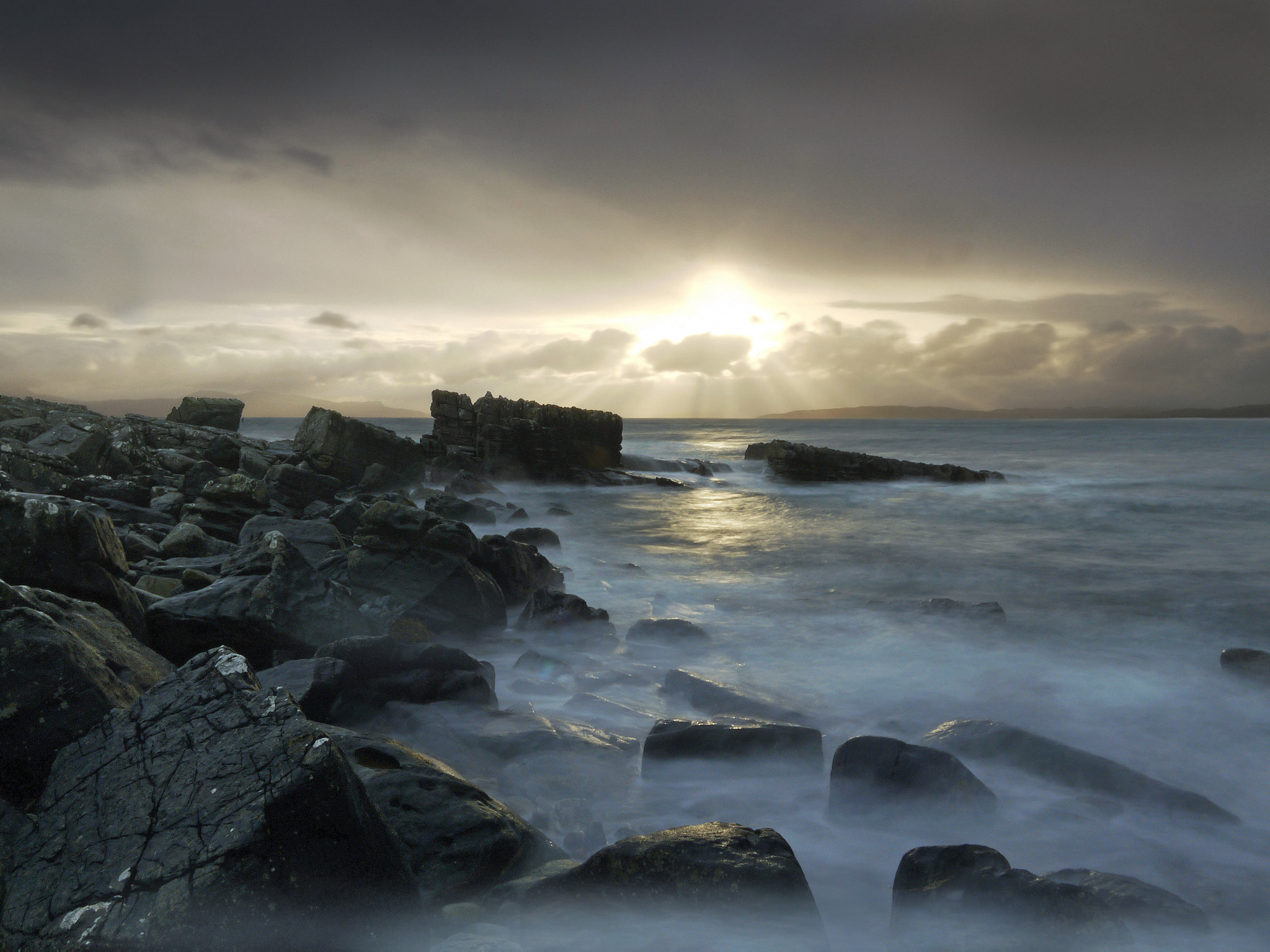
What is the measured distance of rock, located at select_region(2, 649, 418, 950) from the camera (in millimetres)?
2035

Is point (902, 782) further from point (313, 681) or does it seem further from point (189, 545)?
point (189, 545)

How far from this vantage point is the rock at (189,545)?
7.98 metres

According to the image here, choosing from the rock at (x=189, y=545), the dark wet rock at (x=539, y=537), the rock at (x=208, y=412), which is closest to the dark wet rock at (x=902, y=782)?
the rock at (x=189, y=545)

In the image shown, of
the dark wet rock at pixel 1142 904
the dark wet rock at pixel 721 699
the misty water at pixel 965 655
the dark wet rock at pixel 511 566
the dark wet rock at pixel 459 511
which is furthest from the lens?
the dark wet rock at pixel 459 511

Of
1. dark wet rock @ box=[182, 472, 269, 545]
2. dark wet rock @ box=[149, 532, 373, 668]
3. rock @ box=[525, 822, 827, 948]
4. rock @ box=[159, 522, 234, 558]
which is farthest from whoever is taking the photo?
dark wet rock @ box=[182, 472, 269, 545]

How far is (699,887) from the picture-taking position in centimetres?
278

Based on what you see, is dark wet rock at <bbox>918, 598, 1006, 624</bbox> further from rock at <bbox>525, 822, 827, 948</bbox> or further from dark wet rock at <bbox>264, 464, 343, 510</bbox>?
dark wet rock at <bbox>264, 464, 343, 510</bbox>

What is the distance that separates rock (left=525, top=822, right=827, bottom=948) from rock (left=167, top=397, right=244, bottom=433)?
27632 mm


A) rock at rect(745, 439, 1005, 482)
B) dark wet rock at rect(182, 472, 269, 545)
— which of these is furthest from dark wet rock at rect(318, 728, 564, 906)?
rock at rect(745, 439, 1005, 482)

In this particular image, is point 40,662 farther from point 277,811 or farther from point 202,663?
point 277,811

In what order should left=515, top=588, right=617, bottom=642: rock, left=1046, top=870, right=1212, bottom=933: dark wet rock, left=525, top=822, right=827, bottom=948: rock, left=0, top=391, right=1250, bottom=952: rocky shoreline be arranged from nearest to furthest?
left=0, top=391, right=1250, bottom=952: rocky shoreline, left=525, top=822, right=827, bottom=948: rock, left=1046, top=870, right=1212, bottom=933: dark wet rock, left=515, top=588, right=617, bottom=642: rock

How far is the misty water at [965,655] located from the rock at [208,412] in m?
14.4

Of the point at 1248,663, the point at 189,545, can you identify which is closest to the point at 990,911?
the point at 1248,663

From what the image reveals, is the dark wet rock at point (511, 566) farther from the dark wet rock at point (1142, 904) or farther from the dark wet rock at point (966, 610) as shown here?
the dark wet rock at point (1142, 904)
